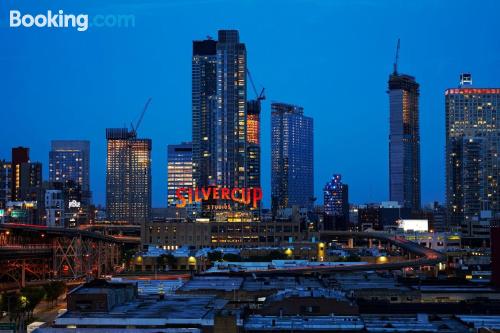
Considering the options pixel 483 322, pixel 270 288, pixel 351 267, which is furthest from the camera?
pixel 351 267

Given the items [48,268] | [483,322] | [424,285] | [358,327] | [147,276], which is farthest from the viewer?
[48,268]

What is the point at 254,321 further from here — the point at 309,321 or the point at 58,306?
the point at 58,306

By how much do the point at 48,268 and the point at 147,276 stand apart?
41545 mm

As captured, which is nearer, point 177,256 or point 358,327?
point 358,327

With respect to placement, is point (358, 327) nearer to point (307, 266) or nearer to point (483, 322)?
point (483, 322)

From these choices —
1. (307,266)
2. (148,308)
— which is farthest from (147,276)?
(148,308)

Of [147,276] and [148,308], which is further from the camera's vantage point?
[147,276]

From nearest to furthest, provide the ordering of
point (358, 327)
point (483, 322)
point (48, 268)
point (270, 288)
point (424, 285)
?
1. point (358, 327)
2. point (483, 322)
3. point (270, 288)
4. point (424, 285)
5. point (48, 268)

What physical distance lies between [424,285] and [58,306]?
38.8 m

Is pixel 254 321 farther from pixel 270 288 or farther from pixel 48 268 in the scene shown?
pixel 48 268

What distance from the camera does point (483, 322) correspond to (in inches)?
2454

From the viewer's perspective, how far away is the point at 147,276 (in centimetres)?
12531

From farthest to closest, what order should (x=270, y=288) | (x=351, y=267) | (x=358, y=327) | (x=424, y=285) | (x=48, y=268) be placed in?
(x=48, y=268)
(x=351, y=267)
(x=424, y=285)
(x=270, y=288)
(x=358, y=327)

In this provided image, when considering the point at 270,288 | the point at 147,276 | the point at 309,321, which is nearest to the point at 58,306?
the point at 147,276
